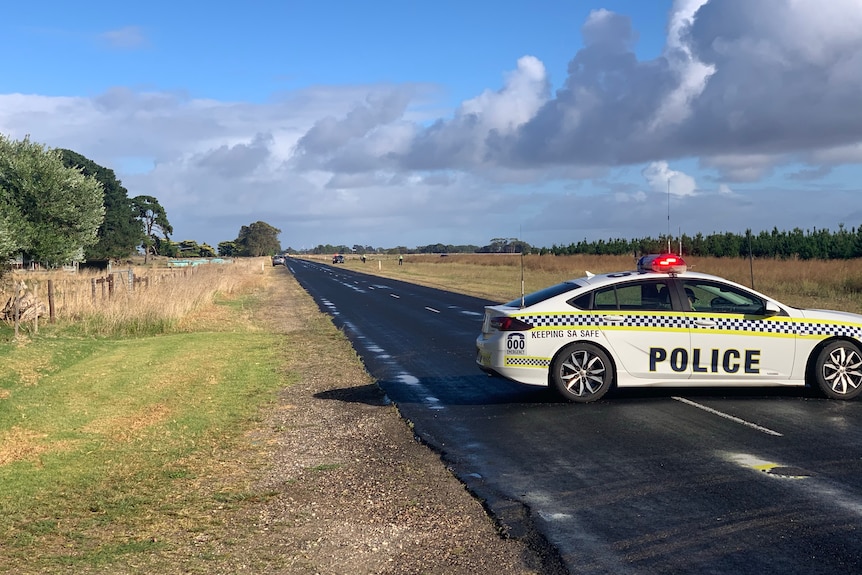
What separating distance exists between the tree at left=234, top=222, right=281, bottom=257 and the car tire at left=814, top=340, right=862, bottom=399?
176 m

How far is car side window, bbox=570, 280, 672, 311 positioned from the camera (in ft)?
33.5

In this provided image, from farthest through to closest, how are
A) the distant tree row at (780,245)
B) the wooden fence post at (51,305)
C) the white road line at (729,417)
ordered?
1. the distant tree row at (780,245)
2. the wooden fence post at (51,305)
3. the white road line at (729,417)

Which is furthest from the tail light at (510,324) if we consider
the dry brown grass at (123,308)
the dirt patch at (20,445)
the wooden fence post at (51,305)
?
the wooden fence post at (51,305)

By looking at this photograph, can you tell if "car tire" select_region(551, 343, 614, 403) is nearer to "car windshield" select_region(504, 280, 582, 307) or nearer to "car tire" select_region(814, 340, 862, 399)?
"car windshield" select_region(504, 280, 582, 307)

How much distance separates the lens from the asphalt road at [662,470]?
5.11m

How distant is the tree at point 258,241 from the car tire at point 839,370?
17569cm

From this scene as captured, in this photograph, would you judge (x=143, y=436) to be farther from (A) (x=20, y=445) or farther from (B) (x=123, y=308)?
(B) (x=123, y=308)

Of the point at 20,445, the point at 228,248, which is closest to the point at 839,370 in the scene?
the point at 20,445

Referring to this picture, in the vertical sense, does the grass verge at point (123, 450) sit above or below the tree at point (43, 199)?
below

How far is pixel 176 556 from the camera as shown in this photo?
5039mm

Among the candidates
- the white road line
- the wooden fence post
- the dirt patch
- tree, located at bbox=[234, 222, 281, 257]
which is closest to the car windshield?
the white road line

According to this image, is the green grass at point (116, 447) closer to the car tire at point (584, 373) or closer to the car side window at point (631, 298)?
the car tire at point (584, 373)

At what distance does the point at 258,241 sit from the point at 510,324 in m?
177

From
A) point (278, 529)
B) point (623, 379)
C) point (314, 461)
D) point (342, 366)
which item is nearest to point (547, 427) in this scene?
point (623, 379)
